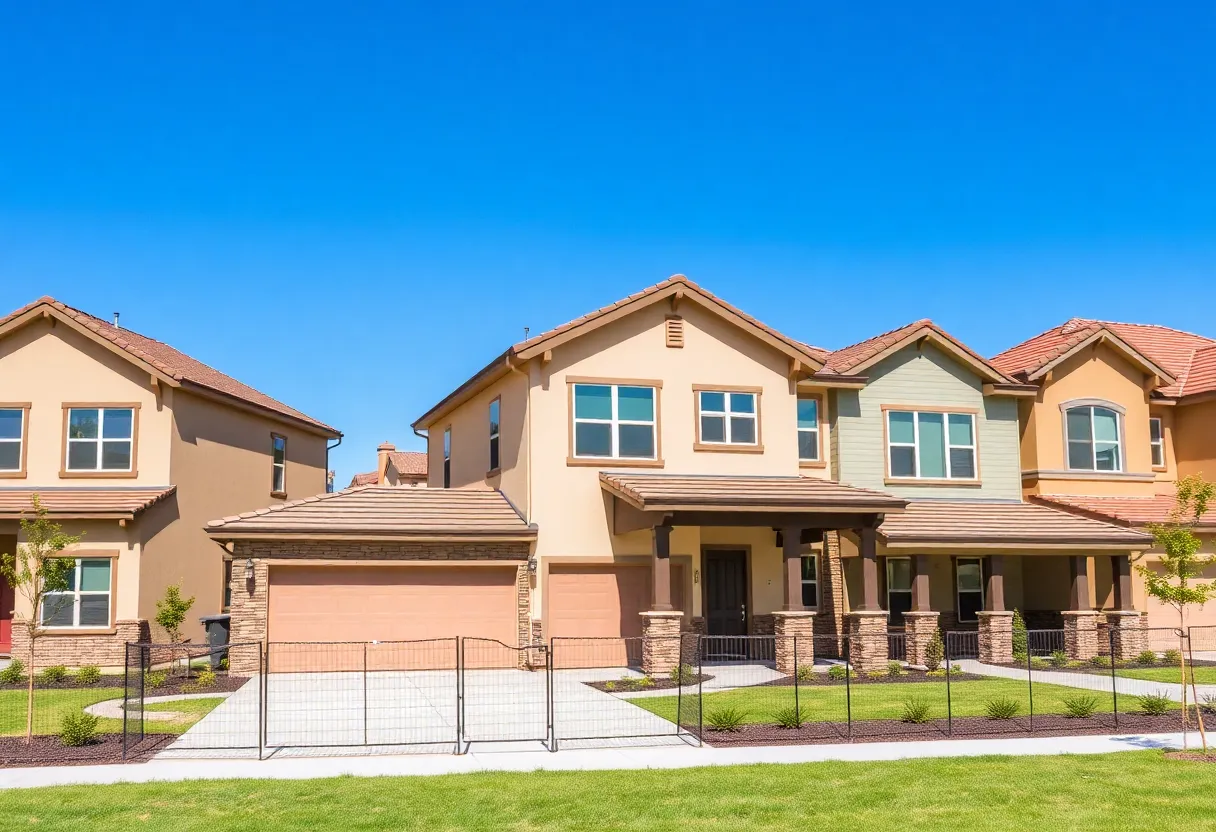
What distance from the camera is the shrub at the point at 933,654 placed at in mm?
22686

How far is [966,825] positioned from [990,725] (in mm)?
5788

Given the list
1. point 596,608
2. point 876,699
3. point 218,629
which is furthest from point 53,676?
point 876,699

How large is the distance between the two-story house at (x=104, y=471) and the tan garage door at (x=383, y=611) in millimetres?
4128

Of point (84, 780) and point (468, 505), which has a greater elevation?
point (468, 505)

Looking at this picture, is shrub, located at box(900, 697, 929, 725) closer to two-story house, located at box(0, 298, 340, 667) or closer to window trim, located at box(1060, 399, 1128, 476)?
window trim, located at box(1060, 399, 1128, 476)

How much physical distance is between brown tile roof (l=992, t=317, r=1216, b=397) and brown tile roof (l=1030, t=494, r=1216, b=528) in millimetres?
3244

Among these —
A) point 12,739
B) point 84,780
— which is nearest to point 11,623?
point 12,739

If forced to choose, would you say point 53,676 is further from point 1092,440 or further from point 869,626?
point 1092,440

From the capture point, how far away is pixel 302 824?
9.98 meters

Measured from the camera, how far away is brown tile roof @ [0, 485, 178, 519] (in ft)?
79.9

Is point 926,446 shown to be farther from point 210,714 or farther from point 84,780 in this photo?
point 84,780

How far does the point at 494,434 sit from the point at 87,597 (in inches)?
378

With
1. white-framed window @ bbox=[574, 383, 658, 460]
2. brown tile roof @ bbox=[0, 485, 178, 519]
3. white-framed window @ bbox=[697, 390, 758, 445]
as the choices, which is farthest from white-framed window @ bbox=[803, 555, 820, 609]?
brown tile roof @ bbox=[0, 485, 178, 519]

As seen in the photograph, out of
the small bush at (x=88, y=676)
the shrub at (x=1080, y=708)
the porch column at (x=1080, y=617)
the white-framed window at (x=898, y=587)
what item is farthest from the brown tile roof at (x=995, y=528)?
the small bush at (x=88, y=676)
